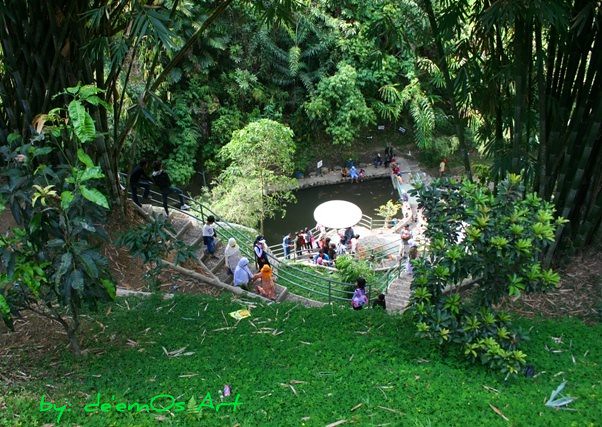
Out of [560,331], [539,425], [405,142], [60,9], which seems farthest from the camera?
[405,142]

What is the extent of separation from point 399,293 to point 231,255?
8.59 ft

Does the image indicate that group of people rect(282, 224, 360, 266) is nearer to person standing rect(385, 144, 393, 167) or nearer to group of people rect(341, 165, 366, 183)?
group of people rect(341, 165, 366, 183)

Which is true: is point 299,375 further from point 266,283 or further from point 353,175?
point 353,175

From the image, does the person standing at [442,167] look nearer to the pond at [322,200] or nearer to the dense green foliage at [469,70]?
the pond at [322,200]

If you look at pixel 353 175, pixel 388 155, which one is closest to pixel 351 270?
pixel 353 175

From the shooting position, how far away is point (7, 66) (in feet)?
17.0

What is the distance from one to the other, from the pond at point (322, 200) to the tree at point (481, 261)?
414 inches

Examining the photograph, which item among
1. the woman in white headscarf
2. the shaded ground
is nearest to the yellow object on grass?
the woman in white headscarf

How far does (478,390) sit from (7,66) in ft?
15.6

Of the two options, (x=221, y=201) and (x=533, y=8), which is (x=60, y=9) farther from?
(x=221, y=201)

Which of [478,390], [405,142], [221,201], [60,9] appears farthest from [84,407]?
[405,142]

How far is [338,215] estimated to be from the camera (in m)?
11.0

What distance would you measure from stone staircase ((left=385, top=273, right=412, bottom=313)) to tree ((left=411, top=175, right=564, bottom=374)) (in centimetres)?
327

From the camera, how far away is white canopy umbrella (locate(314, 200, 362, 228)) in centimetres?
1097
